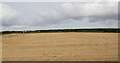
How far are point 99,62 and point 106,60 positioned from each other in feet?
2.01

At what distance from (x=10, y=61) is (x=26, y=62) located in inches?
41.5

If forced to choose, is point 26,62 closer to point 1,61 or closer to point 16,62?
point 16,62

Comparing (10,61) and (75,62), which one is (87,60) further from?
(10,61)

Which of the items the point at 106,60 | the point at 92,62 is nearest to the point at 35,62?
the point at 92,62

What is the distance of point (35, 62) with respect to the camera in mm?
11133

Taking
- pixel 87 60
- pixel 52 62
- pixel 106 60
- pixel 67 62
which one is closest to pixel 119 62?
pixel 106 60

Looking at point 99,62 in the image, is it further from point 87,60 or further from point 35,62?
point 35,62

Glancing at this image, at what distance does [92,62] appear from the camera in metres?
10.9

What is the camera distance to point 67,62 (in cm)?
1097

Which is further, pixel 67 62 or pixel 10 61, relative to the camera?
pixel 10 61

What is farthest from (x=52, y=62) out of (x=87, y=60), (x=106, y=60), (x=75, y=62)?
(x=106, y=60)

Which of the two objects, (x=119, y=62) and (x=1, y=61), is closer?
(x=119, y=62)

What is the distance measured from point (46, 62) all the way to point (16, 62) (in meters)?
1.59

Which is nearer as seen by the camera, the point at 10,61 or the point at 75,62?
the point at 75,62
